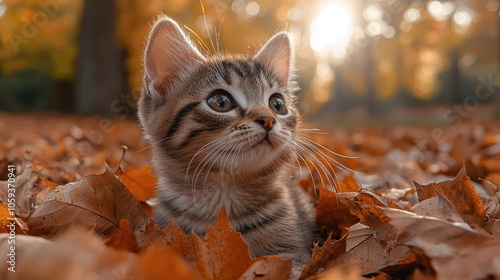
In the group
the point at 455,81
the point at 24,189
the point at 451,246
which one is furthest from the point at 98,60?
the point at 455,81

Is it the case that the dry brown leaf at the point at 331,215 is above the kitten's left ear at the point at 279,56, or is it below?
below

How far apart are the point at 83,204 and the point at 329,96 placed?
3249cm

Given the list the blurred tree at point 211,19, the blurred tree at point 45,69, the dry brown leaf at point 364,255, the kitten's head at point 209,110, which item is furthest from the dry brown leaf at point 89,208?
the blurred tree at point 45,69

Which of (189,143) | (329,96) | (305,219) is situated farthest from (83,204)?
(329,96)

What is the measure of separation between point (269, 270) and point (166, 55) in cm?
145

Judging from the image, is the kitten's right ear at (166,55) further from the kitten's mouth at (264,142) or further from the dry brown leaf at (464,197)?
the dry brown leaf at (464,197)

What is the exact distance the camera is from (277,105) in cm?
258

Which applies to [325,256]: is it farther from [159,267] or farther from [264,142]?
[159,267]

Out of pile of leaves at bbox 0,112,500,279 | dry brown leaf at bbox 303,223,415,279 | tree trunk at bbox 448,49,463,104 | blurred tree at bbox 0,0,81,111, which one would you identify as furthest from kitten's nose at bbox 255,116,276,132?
tree trunk at bbox 448,49,463,104

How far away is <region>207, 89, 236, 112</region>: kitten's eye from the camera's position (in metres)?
2.32

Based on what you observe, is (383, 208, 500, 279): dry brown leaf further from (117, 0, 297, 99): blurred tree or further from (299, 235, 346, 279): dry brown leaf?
(117, 0, 297, 99): blurred tree

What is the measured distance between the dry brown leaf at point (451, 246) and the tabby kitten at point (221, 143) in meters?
0.69

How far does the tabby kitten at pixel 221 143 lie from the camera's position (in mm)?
2150

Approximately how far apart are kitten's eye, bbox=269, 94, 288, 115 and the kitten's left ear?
254 millimetres
